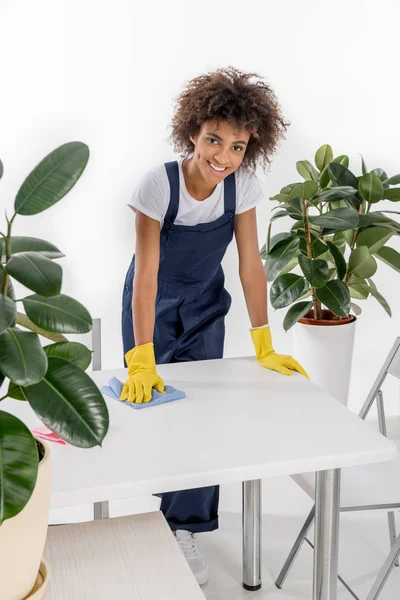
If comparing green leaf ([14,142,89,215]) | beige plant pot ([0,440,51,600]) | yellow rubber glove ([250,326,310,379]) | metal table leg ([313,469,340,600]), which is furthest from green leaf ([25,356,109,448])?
yellow rubber glove ([250,326,310,379])

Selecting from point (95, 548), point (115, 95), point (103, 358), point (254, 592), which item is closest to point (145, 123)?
point (115, 95)

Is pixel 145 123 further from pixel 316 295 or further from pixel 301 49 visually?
pixel 316 295

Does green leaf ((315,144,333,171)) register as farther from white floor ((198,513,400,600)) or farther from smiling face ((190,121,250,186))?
white floor ((198,513,400,600))

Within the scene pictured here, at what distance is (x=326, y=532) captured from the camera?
6.01 feet

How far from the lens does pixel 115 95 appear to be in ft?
10.8

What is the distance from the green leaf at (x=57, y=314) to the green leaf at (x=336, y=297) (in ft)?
6.13

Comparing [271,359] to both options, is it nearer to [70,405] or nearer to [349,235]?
[349,235]

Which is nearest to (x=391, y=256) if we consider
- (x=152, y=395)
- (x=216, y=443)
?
(x=152, y=395)

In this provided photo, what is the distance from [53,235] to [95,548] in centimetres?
203

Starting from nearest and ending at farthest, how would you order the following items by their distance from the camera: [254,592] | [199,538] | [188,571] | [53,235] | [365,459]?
[188,571] < [365,459] < [254,592] < [199,538] < [53,235]

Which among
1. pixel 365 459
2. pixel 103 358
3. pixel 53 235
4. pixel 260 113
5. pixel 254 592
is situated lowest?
pixel 254 592

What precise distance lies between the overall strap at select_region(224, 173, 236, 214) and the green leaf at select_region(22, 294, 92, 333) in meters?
1.46

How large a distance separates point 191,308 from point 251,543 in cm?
78

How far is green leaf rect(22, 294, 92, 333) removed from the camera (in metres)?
1.10
